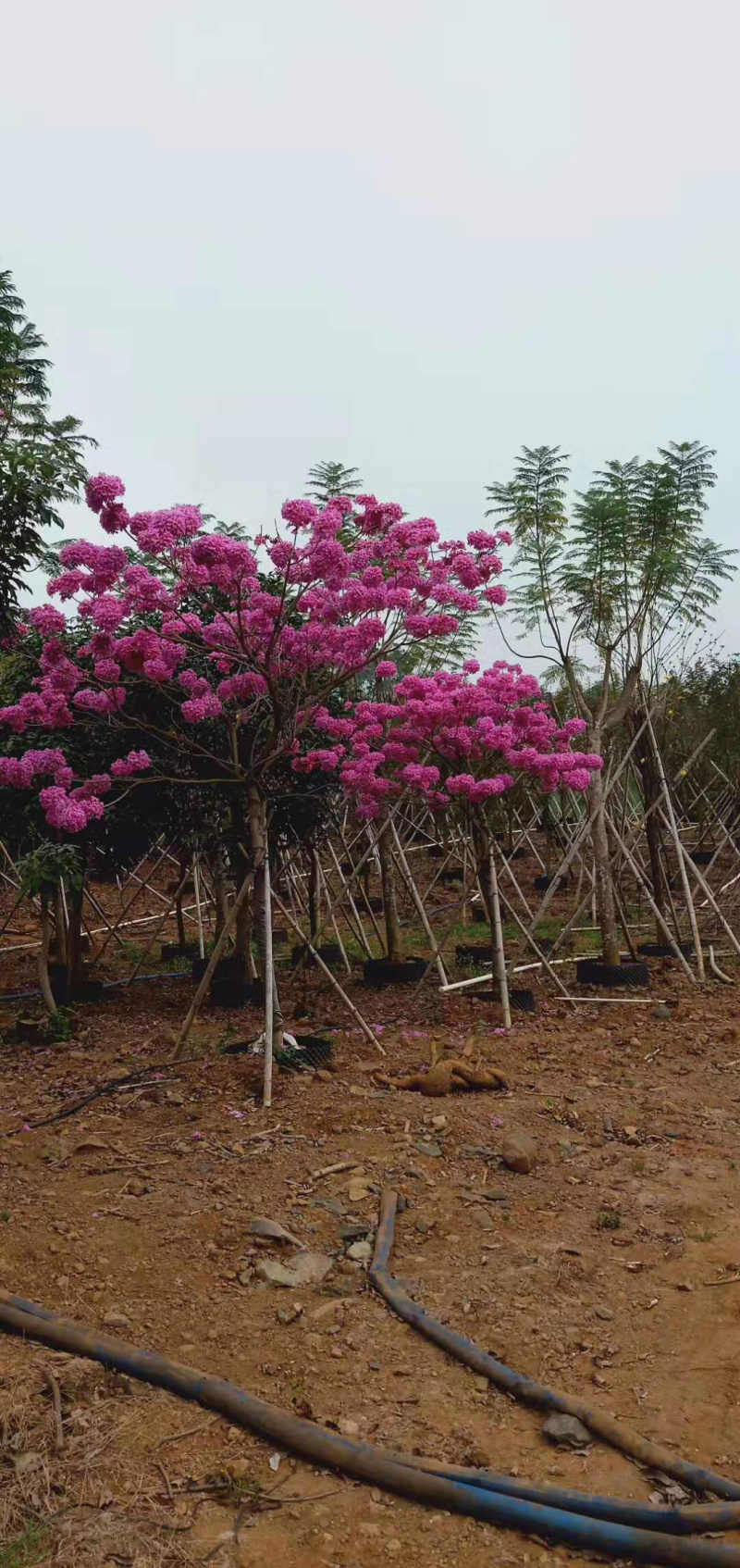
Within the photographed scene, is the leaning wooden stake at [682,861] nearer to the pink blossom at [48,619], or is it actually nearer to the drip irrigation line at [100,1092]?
the drip irrigation line at [100,1092]

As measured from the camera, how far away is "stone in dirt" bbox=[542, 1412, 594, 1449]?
115 inches

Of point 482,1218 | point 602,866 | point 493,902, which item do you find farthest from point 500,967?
point 482,1218

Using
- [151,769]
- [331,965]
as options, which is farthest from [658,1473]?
[331,965]

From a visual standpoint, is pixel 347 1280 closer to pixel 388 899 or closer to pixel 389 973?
pixel 389 973

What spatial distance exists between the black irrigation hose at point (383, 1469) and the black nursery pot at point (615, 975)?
5813mm

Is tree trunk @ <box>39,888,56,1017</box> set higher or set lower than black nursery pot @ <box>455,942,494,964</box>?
higher

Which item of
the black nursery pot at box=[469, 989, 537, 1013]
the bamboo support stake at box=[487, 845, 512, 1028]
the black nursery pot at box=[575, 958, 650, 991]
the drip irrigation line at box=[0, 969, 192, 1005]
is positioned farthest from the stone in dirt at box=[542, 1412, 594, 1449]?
the drip irrigation line at box=[0, 969, 192, 1005]

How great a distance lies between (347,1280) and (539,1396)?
0.97 metres

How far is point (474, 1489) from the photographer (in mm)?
2656

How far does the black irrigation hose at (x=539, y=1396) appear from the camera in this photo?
2.72 metres

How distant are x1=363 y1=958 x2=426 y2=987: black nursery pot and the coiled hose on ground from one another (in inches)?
216

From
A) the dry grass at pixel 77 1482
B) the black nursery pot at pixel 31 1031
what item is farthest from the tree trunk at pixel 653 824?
the dry grass at pixel 77 1482

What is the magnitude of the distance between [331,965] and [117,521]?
541 cm

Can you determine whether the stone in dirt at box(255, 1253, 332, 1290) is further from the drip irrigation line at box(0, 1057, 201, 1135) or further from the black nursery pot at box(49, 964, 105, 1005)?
the black nursery pot at box(49, 964, 105, 1005)
